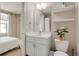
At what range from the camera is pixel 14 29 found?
1.28m

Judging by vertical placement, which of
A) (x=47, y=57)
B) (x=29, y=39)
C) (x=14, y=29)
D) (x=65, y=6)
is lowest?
(x=47, y=57)

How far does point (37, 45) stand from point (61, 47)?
432mm

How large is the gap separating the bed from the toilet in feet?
2.34

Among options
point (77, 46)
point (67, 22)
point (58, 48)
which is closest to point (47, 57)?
point (58, 48)

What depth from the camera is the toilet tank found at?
130 centimetres

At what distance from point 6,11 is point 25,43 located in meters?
0.64

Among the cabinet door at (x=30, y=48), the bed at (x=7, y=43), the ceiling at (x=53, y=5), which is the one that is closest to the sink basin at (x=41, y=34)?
the cabinet door at (x=30, y=48)

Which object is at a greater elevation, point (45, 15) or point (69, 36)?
point (45, 15)

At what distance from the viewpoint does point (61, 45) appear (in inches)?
52.3

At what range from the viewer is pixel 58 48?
134 centimetres

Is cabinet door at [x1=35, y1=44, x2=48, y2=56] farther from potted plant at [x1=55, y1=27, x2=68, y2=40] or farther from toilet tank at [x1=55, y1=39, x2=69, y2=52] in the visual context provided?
potted plant at [x1=55, y1=27, x2=68, y2=40]

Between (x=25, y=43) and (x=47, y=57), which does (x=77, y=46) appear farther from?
(x=25, y=43)

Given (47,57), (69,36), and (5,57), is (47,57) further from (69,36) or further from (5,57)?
(5,57)

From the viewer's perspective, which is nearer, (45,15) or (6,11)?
(6,11)
